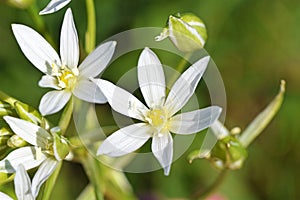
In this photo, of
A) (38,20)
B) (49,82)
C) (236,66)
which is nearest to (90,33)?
(38,20)

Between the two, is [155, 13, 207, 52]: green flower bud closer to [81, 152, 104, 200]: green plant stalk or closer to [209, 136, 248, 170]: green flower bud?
[209, 136, 248, 170]: green flower bud

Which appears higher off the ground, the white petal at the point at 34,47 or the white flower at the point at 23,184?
the white petal at the point at 34,47

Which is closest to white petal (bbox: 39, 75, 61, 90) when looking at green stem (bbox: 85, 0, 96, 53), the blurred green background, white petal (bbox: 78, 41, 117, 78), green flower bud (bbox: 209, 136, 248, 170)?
white petal (bbox: 78, 41, 117, 78)

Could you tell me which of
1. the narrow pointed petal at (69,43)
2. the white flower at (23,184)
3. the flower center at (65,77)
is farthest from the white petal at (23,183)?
the narrow pointed petal at (69,43)

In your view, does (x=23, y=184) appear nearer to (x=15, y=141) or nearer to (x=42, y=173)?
(x=42, y=173)

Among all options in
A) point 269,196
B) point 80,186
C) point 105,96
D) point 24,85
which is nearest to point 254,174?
point 269,196

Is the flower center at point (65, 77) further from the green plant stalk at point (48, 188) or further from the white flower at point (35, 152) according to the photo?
the green plant stalk at point (48, 188)
